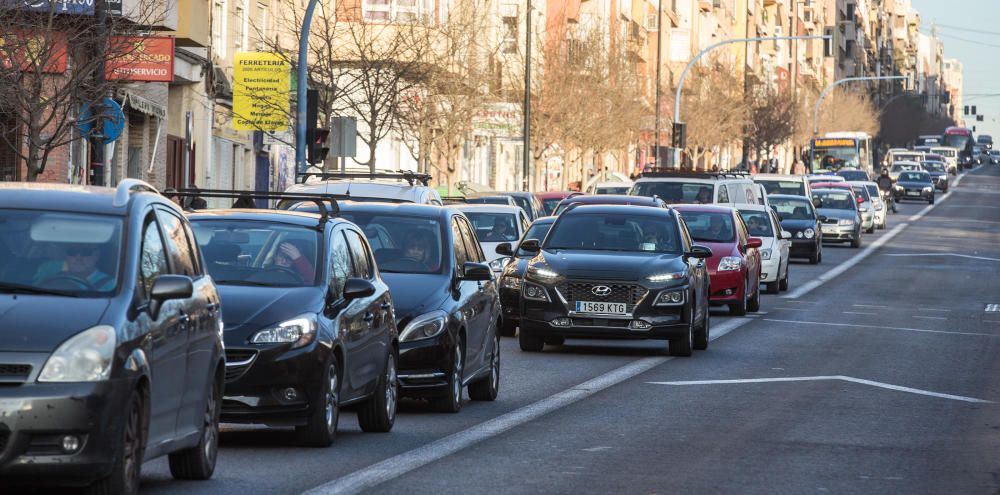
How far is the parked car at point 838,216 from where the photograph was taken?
5509 centimetres

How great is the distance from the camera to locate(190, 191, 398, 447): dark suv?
458 inches

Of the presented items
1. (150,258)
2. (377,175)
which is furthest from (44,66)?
(150,258)

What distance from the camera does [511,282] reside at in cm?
2203

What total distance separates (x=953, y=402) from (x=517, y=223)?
44.6 ft

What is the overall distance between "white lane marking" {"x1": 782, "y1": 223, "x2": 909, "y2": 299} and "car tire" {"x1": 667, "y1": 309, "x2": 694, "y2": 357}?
524 inches

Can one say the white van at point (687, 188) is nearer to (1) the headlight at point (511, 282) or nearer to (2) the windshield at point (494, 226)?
(2) the windshield at point (494, 226)

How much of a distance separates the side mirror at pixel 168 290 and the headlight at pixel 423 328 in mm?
5233

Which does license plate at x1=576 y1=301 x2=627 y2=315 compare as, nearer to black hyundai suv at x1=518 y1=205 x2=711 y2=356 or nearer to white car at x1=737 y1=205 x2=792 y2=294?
black hyundai suv at x1=518 y1=205 x2=711 y2=356

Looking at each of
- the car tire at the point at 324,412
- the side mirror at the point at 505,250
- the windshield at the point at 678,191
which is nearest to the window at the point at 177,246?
the car tire at the point at 324,412

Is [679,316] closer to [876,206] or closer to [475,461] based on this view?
[475,461]

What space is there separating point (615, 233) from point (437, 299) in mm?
7424

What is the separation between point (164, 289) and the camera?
8.88 meters

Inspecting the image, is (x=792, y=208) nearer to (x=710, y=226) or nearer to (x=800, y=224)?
(x=800, y=224)

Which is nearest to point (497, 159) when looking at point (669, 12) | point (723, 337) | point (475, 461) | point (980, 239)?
point (980, 239)
